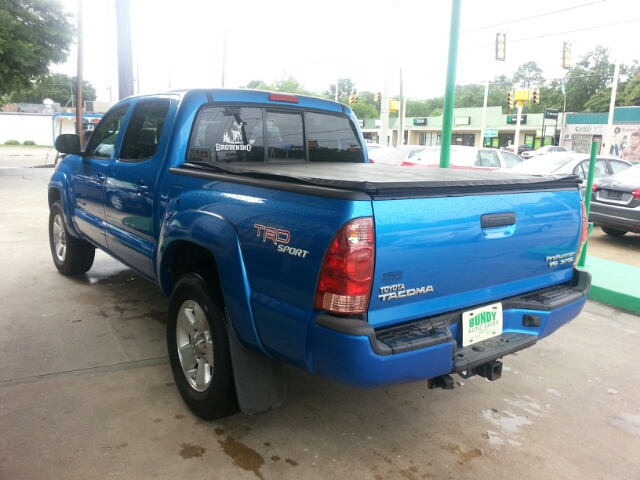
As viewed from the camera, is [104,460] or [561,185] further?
[561,185]

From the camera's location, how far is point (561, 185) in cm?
329

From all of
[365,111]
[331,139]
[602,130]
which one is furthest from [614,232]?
[365,111]

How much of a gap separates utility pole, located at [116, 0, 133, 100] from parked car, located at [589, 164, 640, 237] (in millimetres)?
9744

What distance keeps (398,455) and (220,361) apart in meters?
1.12

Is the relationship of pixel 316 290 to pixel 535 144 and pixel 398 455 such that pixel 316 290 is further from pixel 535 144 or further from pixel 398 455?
pixel 535 144

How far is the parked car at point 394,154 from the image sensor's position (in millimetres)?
16077

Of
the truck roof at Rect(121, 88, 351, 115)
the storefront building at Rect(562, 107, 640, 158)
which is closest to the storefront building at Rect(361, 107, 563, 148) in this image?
the storefront building at Rect(562, 107, 640, 158)

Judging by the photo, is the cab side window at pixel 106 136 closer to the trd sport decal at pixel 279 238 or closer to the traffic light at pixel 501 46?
the trd sport decal at pixel 279 238

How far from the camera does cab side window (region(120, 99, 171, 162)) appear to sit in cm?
405

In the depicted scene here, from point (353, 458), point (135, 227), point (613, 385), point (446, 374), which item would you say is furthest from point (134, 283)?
point (613, 385)

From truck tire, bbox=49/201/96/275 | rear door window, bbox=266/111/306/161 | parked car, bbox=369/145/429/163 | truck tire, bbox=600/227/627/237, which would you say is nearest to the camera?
rear door window, bbox=266/111/306/161

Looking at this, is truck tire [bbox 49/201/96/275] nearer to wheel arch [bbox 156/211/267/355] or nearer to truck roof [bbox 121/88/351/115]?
truck roof [bbox 121/88/351/115]

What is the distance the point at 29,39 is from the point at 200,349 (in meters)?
20.6

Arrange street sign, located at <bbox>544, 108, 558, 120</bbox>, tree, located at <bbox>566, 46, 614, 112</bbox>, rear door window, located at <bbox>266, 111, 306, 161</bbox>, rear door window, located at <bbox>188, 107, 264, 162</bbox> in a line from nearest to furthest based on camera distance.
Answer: rear door window, located at <bbox>188, 107, 264, 162</bbox> → rear door window, located at <bbox>266, 111, 306, 161</bbox> → street sign, located at <bbox>544, 108, 558, 120</bbox> → tree, located at <bbox>566, 46, 614, 112</bbox>
